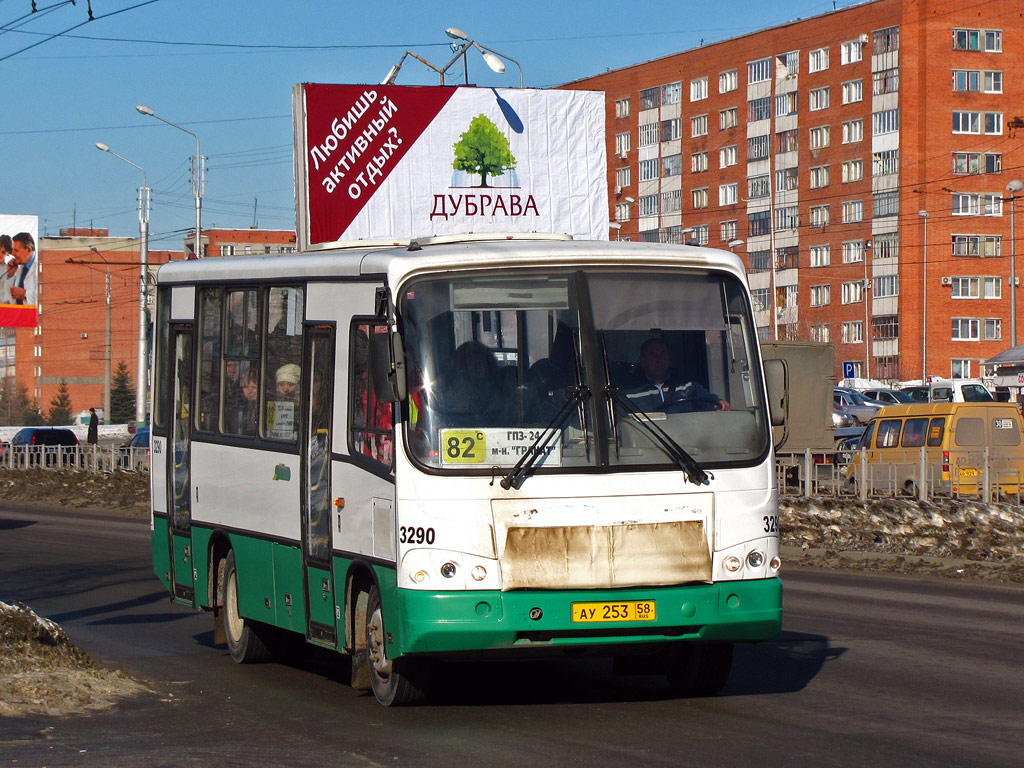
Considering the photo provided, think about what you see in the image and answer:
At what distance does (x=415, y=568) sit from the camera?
8727 mm

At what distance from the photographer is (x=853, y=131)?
95.6 metres

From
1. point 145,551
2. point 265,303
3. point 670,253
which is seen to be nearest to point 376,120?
point 145,551

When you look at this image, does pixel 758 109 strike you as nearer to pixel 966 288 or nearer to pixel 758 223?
pixel 758 223

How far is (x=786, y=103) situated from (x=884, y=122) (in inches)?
313

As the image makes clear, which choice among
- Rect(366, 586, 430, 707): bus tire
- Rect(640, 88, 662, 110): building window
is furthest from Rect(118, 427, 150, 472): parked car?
Result: Rect(640, 88, 662, 110): building window

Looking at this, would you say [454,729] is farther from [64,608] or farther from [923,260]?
[923,260]

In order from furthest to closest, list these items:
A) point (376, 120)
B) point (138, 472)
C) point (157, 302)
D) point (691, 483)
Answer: point (138, 472), point (376, 120), point (157, 302), point (691, 483)

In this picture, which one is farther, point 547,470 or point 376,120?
point 376,120

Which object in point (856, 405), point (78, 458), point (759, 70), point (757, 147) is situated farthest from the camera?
point (757, 147)

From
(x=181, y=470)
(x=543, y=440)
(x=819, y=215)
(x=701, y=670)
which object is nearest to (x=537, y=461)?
(x=543, y=440)

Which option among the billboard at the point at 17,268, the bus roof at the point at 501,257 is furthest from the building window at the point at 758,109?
the bus roof at the point at 501,257

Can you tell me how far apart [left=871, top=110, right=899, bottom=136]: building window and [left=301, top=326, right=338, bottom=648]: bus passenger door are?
3404 inches

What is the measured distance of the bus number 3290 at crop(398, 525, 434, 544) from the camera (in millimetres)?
8727

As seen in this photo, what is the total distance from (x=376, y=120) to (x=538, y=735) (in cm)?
1885
